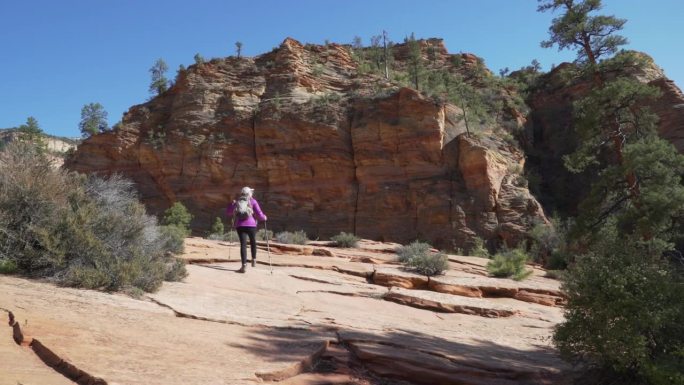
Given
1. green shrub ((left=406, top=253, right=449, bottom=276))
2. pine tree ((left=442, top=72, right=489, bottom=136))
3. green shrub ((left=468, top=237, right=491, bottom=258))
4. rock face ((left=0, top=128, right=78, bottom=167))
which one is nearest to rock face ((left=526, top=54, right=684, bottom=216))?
pine tree ((left=442, top=72, right=489, bottom=136))

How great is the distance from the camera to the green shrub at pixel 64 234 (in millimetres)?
5930

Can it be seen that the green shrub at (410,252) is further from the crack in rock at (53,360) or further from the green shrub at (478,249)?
the crack in rock at (53,360)

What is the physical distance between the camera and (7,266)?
5.82 m

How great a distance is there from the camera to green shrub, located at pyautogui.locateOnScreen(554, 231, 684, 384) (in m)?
A: 4.75

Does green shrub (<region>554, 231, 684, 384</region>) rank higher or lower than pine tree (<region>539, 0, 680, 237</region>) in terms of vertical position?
lower

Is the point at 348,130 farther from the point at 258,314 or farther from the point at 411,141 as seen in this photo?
the point at 258,314

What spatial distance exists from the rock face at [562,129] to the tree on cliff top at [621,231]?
2007 centimetres

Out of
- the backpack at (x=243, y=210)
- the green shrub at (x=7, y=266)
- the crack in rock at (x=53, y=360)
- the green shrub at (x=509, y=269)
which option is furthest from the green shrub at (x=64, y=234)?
the green shrub at (x=509, y=269)

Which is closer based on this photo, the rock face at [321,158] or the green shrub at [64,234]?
the green shrub at [64,234]

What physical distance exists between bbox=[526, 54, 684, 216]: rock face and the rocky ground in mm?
27972

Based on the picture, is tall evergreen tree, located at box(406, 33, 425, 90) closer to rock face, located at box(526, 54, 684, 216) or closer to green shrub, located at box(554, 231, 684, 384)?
rock face, located at box(526, 54, 684, 216)

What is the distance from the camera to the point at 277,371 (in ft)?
13.3

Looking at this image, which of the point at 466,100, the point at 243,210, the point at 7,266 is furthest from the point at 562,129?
the point at 7,266

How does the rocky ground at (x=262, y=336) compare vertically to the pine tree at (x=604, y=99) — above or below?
below
